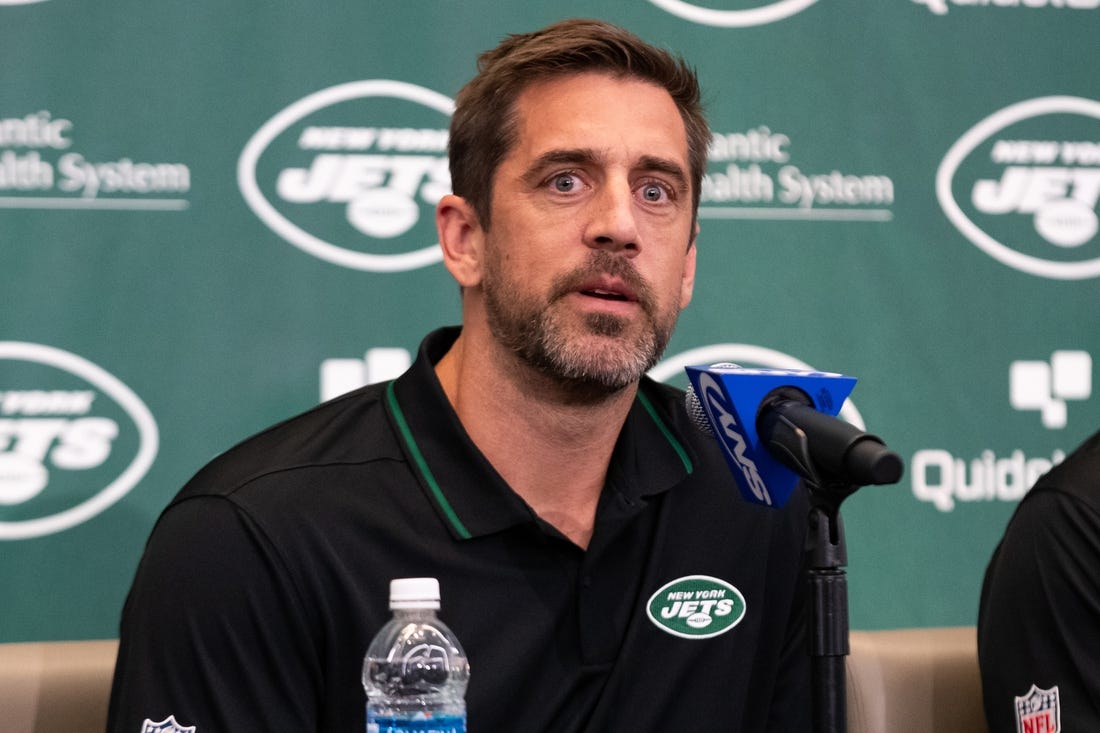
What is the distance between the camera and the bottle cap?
155 cm

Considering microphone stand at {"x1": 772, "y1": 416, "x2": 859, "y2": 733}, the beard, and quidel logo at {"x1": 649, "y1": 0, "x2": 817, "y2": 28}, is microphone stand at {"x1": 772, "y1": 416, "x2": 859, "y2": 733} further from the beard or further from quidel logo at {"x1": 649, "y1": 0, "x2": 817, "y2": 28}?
quidel logo at {"x1": 649, "y1": 0, "x2": 817, "y2": 28}

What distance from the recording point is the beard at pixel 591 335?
189 centimetres

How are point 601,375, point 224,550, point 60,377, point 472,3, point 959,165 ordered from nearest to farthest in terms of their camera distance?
1. point 224,550
2. point 601,375
3. point 60,377
4. point 472,3
5. point 959,165

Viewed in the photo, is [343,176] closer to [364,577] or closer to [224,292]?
[224,292]

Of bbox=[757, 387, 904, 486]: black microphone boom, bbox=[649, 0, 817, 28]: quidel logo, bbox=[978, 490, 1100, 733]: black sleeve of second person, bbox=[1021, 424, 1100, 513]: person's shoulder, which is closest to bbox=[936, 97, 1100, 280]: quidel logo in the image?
bbox=[649, 0, 817, 28]: quidel logo

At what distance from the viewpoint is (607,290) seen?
6.23 feet

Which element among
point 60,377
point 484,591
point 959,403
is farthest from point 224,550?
point 959,403

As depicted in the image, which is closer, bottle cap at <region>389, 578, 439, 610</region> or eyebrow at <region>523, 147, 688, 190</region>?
bottle cap at <region>389, 578, 439, 610</region>

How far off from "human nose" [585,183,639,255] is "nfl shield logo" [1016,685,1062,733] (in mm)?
923

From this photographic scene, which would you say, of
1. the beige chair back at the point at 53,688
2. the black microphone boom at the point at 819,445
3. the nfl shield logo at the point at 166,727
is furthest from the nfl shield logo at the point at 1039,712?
the beige chair back at the point at 53,688

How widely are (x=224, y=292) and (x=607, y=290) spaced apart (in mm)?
927

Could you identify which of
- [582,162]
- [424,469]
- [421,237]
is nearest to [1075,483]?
[582,162]

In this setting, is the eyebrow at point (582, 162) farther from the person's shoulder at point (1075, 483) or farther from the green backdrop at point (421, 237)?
the person's shoulder at point (1075, 483)

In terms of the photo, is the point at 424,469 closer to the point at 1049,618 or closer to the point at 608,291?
the point at 608,291
